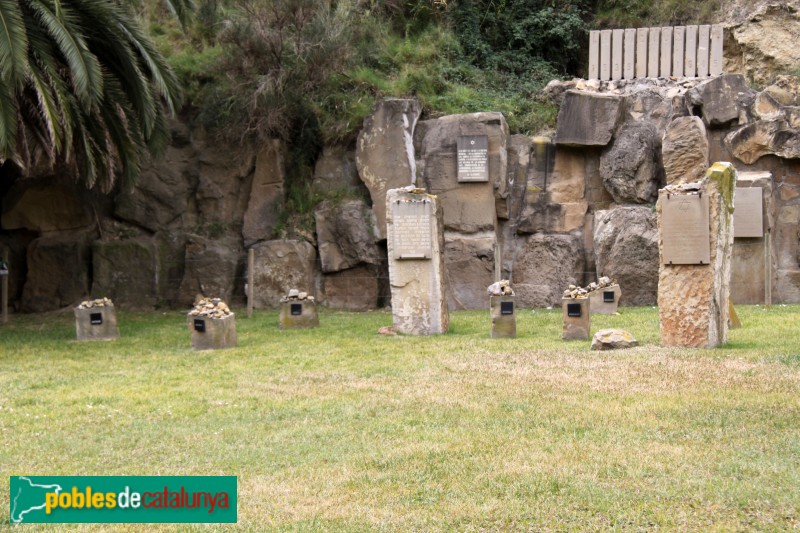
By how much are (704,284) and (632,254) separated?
5.51 meters

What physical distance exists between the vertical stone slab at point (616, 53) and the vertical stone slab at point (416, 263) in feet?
21.5

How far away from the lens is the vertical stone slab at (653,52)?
16859mm

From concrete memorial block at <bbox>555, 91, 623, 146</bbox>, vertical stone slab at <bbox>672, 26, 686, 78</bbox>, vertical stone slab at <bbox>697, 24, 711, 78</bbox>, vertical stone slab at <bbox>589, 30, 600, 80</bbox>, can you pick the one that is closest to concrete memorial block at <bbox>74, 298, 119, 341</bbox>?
concrete memorial block at <bbox>555, 91, 623, 146</bbox>

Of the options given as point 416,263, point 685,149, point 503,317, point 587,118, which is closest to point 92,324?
point 416,263

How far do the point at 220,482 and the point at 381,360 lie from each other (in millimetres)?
5221

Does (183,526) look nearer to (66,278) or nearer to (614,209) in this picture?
(614,209)

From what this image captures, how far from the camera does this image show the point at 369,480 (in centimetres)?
543

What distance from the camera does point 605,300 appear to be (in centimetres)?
1356

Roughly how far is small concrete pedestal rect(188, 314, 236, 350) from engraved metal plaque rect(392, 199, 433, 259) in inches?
99.5

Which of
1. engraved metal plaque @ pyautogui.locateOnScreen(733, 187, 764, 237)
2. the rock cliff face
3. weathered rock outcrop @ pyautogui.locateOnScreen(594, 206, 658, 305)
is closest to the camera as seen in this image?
engraved metal plaque @ pyautogui.locateOnScreen(733, 187, 764, 237)

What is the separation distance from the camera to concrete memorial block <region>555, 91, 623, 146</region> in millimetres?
15852

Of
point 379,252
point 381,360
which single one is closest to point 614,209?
point 379,252

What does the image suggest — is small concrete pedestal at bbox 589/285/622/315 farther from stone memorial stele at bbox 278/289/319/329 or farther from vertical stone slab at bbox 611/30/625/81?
vertical stone slab at bbox 611/30/625/81

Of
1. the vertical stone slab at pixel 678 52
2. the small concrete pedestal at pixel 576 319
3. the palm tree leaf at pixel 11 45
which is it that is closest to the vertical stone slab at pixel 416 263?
the small concrete pedestal at pixel 576 319
